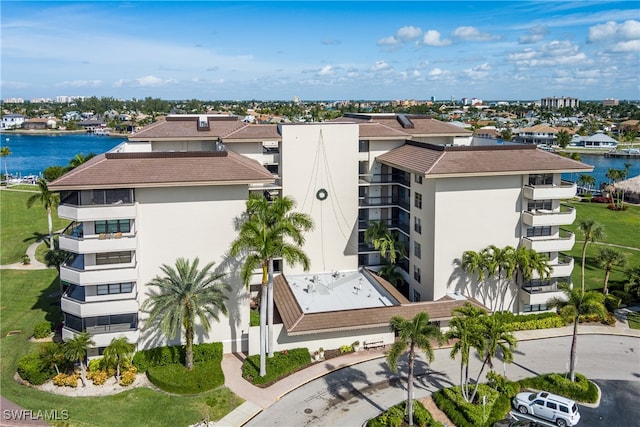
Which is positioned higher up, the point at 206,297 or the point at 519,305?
the point at 206,297

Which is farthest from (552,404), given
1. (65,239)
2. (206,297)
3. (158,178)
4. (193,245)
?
(65,239)

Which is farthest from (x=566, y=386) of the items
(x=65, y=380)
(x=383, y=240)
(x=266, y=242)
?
(x=65, y=380)

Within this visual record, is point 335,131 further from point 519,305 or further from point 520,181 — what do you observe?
point 519,305

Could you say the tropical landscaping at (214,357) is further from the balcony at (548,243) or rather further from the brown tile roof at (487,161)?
the brown tile roof at (487,161)

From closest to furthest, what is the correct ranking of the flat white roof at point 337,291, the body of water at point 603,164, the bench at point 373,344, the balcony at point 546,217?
1. the bench at point 373,344
2. the flat white roof at point 337,291
3. the balcony at point 546,217
4. the body of water at point 603,164

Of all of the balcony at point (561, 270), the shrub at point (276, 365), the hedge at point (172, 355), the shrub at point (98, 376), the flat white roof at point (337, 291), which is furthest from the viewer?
the balcony at point (561, 270)

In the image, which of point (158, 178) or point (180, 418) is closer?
point (180, 418)

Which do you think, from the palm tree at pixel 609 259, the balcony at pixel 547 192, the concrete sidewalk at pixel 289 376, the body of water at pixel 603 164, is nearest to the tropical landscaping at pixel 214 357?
the concrete sidewalk at pixel 289 376
